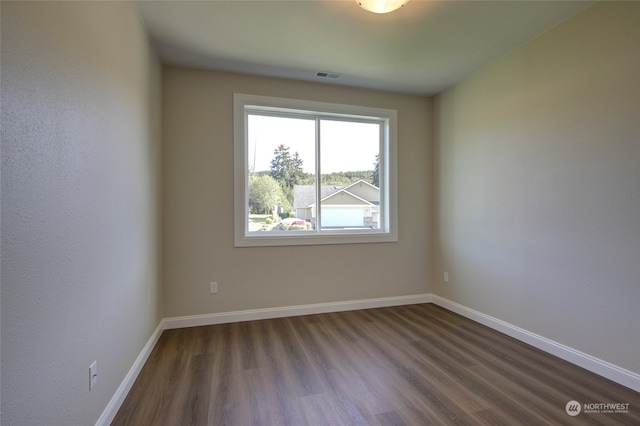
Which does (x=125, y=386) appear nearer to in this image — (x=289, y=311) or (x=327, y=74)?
(x=289, y=311)

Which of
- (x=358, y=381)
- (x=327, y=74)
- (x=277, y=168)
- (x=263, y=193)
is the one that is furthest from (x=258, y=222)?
(x=358, y=381)

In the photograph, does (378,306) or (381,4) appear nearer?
(381,4)

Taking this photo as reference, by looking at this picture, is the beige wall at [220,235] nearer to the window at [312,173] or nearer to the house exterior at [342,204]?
the window at [312,173]

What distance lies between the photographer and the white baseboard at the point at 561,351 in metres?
1.97

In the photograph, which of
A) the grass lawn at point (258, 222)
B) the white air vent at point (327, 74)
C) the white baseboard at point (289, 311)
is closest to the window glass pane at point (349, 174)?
the white air vent at point (327, 74)

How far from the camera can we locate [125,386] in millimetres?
1864

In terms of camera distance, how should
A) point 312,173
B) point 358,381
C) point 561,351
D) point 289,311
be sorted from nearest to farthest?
point 358,381 → point 561,351 → point 289,311 → point 312,173

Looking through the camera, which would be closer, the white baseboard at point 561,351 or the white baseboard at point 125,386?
the white baseboard at point 125,386

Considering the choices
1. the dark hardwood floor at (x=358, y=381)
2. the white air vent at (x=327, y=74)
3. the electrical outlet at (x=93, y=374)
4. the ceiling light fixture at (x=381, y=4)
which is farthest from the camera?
the white air vent at (x=327, y=74)

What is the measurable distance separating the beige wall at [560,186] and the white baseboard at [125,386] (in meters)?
3.19

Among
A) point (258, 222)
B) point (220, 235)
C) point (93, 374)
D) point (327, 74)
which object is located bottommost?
point (93, 374)

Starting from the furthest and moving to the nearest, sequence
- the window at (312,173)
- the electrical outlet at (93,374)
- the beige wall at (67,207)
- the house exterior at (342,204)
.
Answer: the house exterior at (342,204)
the window at (312,173)
the electrical outlet at (93,374)
the beige wall at (67,207)

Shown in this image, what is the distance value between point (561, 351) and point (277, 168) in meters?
3.11

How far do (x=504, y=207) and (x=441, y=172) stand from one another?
1.01 m
